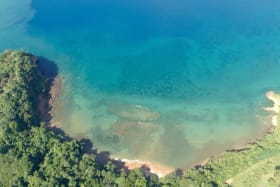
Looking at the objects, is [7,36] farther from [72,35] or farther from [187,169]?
[187,169]

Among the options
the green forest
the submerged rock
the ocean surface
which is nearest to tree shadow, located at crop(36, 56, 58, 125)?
the ocean surface

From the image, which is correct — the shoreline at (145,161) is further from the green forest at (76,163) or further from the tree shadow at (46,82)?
the green forest at (76,163)

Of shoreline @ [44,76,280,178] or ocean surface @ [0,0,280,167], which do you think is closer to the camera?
shoreline @ [44,76,280,178]

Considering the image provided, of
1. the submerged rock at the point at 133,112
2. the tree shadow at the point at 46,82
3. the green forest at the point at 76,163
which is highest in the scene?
the tree shadow at the point at 46,82

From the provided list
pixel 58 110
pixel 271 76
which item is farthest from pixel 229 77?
pixel 58 110

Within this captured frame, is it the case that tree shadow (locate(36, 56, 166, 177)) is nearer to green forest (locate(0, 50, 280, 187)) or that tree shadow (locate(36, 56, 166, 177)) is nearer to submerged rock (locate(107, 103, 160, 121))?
green forest (locate(0, 50, 280, 187))

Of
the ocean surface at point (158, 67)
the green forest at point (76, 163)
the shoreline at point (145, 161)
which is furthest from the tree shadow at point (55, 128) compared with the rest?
the ocean surface at point (158, 67)

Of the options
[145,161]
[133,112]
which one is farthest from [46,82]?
[145,161]
